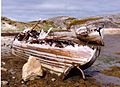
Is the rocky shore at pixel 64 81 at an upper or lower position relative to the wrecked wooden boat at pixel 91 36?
upper

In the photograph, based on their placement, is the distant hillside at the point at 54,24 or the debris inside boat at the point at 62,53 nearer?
the debris inside boat at the point at 62,53

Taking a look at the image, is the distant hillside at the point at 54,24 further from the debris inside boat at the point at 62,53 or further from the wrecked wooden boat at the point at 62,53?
the wrecked wooden boat at the point at 62,53

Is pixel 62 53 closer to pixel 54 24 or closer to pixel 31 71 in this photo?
pixel 31 71

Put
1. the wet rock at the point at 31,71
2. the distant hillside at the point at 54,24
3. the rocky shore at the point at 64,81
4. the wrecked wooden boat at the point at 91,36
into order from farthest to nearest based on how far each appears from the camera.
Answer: the distant hillside at the point at 54,24 < the wrecked wooden boat at the point at 91,36 < the wet rock at the point at 31,71 < the rocky shore at the point at 64,81

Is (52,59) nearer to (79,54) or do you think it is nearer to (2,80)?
(79,54)

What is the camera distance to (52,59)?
23438mm

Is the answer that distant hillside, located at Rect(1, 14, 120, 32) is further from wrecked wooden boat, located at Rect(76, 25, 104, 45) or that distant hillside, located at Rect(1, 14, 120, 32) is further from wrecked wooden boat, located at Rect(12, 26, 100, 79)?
wrecked wooden boat, located at Rect(12, 26, 100, 79)

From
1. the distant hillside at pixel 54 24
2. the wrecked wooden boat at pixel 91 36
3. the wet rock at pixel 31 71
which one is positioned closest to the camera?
the wet rock at pixel 31 71

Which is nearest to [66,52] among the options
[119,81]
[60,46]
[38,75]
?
[60,46]

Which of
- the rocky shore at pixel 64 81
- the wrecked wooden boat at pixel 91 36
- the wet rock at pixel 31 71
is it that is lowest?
the wrecked wooden boat at pixel 91 36

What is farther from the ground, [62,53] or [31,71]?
[62,53]

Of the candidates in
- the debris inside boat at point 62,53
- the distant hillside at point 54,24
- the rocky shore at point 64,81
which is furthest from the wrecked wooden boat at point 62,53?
the distant hillside at point 54,24

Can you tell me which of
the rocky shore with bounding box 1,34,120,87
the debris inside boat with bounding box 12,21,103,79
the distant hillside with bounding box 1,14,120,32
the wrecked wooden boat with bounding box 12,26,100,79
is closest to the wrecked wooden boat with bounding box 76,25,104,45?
the distant hillside with bounding box 1,14,120,32

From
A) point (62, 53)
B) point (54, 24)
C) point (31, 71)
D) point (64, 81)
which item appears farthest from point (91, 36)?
point (54, 24)
